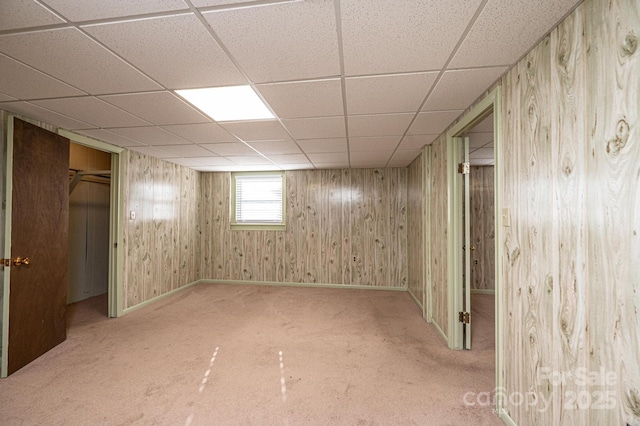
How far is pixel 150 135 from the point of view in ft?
10.2

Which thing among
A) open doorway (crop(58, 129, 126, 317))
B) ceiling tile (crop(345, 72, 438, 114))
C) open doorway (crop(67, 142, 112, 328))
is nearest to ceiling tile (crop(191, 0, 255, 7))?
ceiling tile (crop(345, 72, 438, 114))

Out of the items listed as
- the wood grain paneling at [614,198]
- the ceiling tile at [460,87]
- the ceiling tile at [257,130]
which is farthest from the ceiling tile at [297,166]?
the wood grain paneling at [614,198]

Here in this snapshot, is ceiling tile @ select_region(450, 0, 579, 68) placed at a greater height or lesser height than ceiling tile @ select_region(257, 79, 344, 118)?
lesser

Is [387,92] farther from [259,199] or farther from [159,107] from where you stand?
[259,199]

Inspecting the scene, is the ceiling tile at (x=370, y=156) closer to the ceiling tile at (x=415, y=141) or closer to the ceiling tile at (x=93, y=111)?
the ceiling tile at (x=415, y=141)

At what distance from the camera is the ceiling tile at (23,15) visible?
3.87 feet

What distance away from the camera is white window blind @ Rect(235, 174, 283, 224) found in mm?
5492

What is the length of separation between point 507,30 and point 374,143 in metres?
2.13

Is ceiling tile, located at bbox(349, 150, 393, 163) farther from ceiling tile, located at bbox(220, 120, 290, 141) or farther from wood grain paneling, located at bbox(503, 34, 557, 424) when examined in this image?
wood grain paneling, located at bbox(503, 34, 557, 424)

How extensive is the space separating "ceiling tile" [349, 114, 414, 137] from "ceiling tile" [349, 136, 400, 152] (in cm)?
16

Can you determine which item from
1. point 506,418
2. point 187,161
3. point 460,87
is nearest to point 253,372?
point 506,418

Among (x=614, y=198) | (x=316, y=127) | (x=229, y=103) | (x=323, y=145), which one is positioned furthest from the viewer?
(x=323, y=145)

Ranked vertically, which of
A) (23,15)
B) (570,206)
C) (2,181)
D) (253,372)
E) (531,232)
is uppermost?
(23,15)

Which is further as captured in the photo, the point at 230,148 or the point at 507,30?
the point at 230,148
